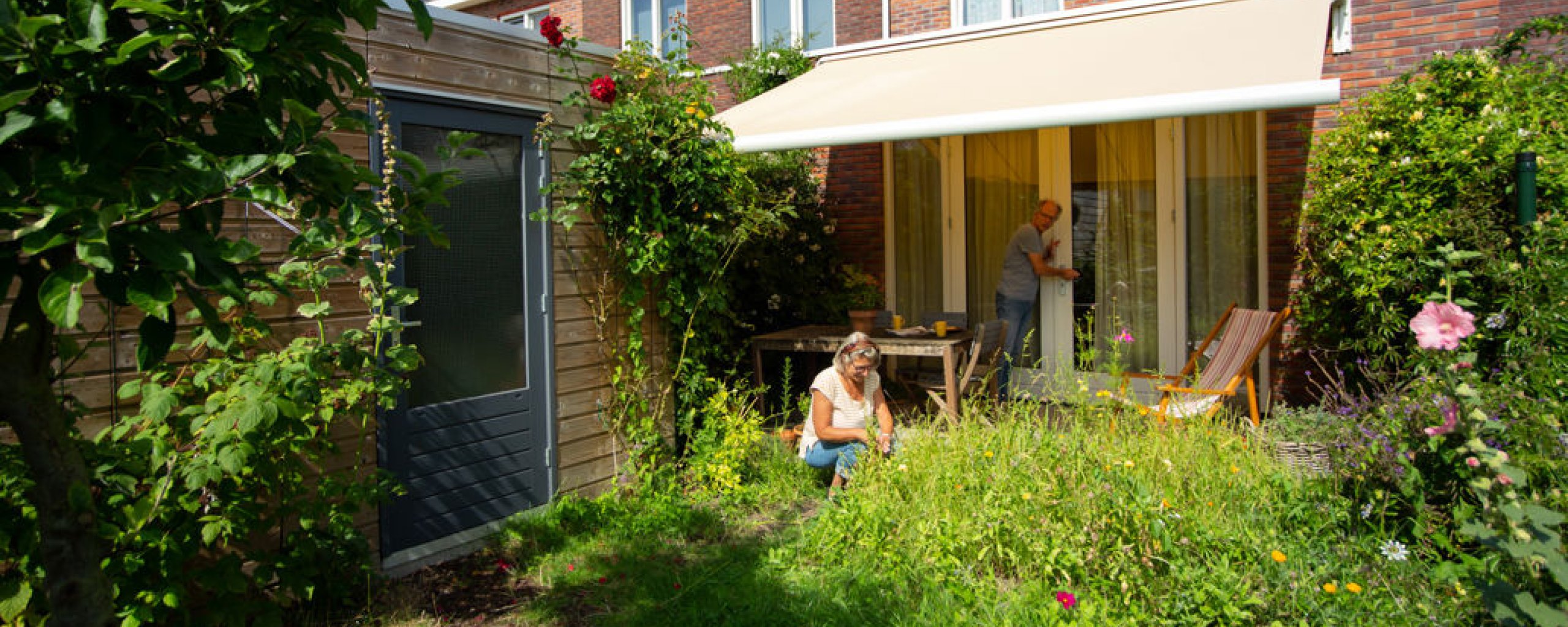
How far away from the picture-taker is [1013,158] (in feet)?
28.4

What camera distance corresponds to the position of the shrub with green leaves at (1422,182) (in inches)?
207

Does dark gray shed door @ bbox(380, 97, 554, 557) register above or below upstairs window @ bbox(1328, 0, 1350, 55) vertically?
below

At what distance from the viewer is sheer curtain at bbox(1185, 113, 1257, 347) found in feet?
25.5

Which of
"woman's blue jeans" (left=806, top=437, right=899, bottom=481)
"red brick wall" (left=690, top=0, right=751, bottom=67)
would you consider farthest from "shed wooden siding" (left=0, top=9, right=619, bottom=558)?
"red brick wall" (left=690, top=0, right=751, bottom=67)

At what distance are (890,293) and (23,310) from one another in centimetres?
798

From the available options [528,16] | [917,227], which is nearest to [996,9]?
[917,227]

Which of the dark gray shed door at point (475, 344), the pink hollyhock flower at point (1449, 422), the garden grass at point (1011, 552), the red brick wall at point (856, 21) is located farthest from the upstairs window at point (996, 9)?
the pink hollyhock flower at point (1449, 422)

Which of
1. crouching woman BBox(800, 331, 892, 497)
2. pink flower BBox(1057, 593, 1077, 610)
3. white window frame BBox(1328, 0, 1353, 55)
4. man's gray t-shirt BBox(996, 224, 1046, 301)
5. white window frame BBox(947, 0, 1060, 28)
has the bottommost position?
pink flower BBox(1057, 593, 1077, 610)

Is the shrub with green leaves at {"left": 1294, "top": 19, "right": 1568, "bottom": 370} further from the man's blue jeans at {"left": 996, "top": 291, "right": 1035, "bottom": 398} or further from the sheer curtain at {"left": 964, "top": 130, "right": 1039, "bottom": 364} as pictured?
the sheer curtain at {"left": 964, "top": 130, "right": 1039, "bottom": 364}

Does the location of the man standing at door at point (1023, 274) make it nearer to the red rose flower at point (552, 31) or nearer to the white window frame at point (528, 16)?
the red rose flower at point (552, 31)

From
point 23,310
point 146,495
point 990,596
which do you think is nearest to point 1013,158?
point 990,596

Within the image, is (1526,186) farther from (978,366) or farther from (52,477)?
(52,477)

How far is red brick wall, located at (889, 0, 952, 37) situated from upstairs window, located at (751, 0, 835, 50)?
46.8 inches

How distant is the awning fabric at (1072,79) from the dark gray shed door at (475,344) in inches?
74.4
